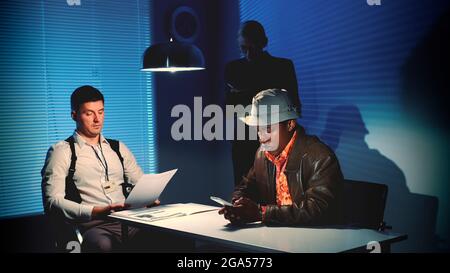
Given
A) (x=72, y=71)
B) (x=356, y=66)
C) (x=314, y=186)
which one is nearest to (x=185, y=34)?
(x=72, y=71)

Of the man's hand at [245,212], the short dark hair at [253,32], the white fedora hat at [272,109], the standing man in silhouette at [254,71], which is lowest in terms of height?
the man's hand at [245,212]

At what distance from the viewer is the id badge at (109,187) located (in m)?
2.76

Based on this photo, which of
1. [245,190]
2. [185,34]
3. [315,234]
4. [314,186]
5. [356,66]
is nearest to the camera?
[315,234]

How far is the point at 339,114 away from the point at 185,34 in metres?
1.90

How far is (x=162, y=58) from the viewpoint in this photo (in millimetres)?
2740

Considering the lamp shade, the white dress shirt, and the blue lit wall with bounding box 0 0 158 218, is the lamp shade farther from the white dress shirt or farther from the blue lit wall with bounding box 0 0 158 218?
the blue lit wall with bounding box 0 0 158 218

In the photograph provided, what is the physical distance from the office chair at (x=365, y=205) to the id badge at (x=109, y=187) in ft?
4.42

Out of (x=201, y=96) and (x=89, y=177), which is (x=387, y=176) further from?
(x=201, y=96)

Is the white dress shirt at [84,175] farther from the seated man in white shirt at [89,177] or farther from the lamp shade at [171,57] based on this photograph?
the lamp shade at [171,57]

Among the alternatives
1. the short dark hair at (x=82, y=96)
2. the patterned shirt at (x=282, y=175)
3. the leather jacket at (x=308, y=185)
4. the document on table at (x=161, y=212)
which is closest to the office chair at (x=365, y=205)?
the leather jacket at (x=308, y=185)

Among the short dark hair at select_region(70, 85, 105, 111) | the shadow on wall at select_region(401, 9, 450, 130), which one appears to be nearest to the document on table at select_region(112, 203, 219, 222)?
the short dark hair at select_region(70, 85, 105, 111)

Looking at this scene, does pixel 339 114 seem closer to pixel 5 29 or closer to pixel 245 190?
pixel 245 190

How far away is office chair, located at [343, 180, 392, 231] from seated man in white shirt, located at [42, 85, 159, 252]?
1172 mm

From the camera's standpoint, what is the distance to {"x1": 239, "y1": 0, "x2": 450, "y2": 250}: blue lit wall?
2.71 meters
